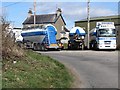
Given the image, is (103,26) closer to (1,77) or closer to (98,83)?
(98,83)

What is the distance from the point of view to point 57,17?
98938 mm

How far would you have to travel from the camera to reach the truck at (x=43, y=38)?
144 ft

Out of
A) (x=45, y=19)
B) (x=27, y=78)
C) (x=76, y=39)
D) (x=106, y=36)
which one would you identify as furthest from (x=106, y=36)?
(x=45, y=19)

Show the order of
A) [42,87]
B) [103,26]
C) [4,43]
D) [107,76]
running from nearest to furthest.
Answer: [42,87] → [4,43] → [107,76] → [103,26]

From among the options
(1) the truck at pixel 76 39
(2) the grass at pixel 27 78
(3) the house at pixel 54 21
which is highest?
(3) the house at pixel 54 21

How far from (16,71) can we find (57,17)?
284 ft

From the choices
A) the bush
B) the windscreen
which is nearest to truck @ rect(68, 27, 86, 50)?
the windscreen

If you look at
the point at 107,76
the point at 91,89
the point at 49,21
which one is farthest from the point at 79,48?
the point at 49,21

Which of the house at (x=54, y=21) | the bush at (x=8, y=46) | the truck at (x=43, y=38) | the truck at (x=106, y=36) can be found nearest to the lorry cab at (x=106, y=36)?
the truck at (x=106, y=36)

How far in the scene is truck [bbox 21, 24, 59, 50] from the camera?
1722 inches

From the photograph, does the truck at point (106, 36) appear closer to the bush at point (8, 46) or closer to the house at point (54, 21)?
the bush at point (8, 46)

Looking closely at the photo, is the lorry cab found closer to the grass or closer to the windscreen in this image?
the windscreen

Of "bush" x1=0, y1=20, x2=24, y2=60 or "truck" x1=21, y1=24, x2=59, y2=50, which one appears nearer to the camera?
"bush" x1=0, y1=20, x2=24, y2=60

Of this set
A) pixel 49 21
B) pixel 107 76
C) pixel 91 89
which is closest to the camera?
pixel 91 89
